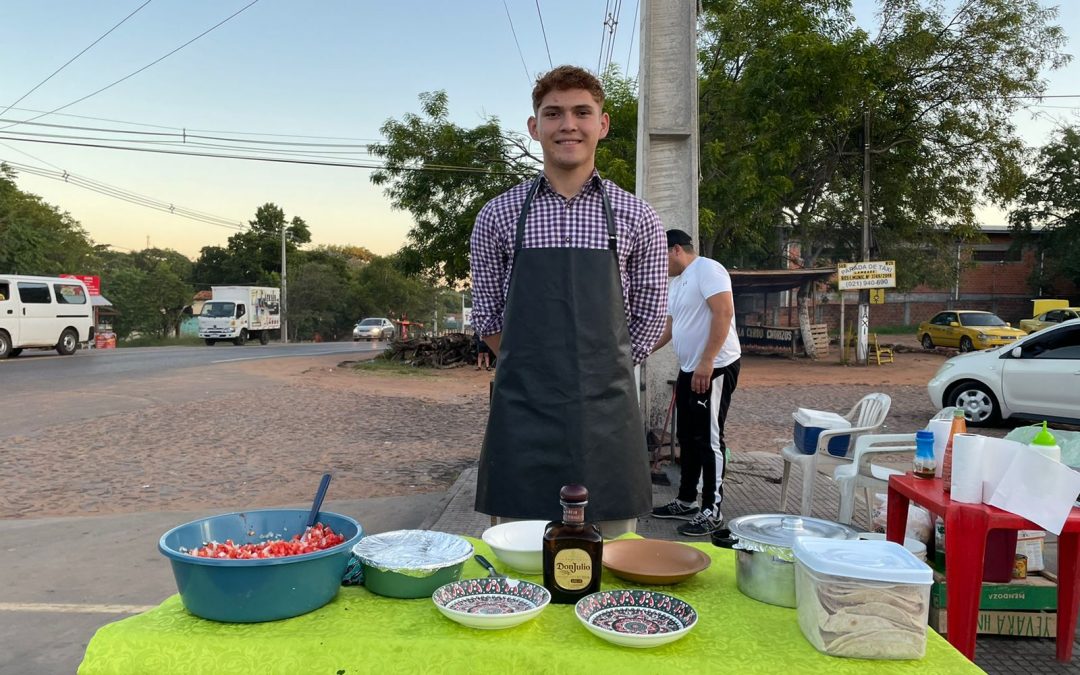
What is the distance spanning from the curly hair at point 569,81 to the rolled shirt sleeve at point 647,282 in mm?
388

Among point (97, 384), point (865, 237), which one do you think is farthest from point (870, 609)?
point (865, 237)

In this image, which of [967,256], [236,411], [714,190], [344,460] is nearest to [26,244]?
[236,411]

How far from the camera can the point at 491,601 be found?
1.63 m

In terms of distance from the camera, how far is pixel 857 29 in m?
18.0

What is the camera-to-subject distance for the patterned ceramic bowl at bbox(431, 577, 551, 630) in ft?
4.97

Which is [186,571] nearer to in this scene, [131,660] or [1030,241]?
[131,660]

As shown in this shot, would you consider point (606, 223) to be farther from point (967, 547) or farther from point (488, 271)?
point (967, 547)

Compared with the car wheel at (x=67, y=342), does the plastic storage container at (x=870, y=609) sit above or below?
above

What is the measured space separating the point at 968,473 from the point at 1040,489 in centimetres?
22

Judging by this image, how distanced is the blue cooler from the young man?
10.6ft

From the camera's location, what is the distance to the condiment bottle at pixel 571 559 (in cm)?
167

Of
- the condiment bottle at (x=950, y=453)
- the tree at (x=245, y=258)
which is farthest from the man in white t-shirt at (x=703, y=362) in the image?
the tree at (x=245, y=258)

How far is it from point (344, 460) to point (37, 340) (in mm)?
17156

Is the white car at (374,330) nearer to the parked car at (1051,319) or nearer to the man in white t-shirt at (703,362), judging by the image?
the parked car at (1051,319)
